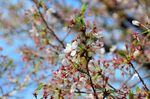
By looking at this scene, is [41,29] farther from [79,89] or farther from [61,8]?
[61,8]

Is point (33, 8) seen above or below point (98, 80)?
above

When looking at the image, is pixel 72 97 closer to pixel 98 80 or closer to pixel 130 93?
pixel 98 80

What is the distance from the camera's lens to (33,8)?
491 cm

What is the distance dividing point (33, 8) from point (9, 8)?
6.99 m

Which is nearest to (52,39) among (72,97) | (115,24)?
(72,97)

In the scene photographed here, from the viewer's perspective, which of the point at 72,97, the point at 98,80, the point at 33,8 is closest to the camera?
the point at 98,80

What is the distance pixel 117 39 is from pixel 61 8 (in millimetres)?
1911

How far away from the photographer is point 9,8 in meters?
11.7

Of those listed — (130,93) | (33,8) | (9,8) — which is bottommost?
(130,93)

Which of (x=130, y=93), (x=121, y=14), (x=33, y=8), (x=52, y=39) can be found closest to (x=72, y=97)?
(x=130, y=93)

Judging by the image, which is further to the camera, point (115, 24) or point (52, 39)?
point (115, 24)

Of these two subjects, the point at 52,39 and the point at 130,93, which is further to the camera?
the point at 52,39

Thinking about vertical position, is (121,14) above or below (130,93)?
above

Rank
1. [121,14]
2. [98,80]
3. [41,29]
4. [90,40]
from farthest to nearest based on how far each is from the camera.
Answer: [121,14] < [41,29] < [98,80] < [90,40]
